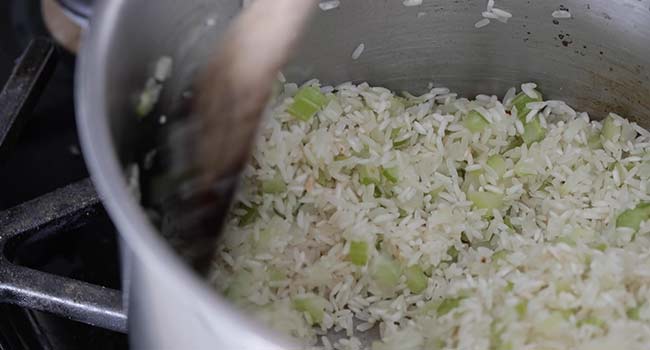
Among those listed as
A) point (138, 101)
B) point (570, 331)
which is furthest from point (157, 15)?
point (570, 331)

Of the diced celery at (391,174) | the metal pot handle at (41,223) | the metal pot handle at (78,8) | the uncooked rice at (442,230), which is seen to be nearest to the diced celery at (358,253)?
the uncooked rice at (442,230)

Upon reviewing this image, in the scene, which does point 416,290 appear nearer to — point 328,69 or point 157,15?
point 328,69

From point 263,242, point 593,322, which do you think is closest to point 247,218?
point 263,242

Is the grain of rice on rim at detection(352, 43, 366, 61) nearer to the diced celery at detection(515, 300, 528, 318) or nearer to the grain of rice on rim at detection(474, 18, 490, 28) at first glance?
the grain of rice on rim at detection(474, 18, 490, 28)

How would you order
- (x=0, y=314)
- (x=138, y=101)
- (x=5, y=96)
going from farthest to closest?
(x=5, y=96) < (x=0, y=314) < (x=138, y=101)

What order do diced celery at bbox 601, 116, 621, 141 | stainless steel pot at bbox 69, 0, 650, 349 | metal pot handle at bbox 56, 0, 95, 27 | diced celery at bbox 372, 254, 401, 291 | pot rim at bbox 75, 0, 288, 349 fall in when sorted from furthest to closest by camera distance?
metal pot handle at bbox 56, 0, 95, 27
diced celery at bbox 601, 116, 621, 141
diced celery at bbox 372, 254, 401, 291
stainless steel pot at bbox 69, 0, 650, 349
pot rim at bbox 75, 0, 288, 349

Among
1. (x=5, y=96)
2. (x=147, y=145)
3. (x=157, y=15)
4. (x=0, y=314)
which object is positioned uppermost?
(x=157, y=15)

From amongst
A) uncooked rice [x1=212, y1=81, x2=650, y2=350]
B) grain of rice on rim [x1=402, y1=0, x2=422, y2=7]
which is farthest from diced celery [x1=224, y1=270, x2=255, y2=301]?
grain of rice on rim [x1=402, y1=0, x2=422, y2=7]

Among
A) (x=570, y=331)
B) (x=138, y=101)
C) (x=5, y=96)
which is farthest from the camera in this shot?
(x=5, y=96)
